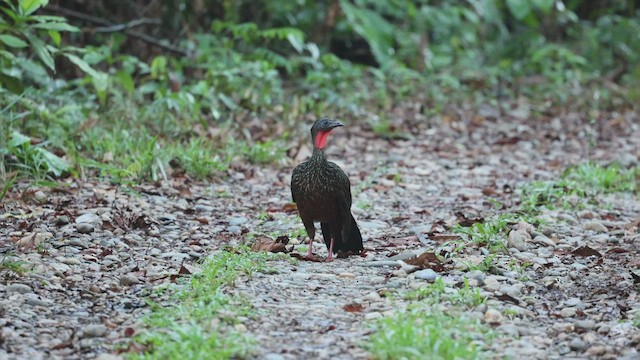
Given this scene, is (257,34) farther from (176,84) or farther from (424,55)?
(424,55)

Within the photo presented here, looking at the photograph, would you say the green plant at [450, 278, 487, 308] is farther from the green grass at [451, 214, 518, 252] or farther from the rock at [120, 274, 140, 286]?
the rock at [120, 274, 140, 286]

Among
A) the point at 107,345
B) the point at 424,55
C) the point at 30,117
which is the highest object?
the point at 424,55

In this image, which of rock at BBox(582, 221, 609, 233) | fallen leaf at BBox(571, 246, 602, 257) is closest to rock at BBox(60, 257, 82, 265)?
fallen leaf at BBox(571, 246, 602, 257)

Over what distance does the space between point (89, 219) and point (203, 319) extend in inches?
79.9

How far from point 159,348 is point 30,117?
4592 mm

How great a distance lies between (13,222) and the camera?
5.85 metres

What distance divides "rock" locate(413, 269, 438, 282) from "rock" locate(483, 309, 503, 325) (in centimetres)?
58

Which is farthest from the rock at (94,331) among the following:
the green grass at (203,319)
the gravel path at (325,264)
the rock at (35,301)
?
the rock at (35,301)

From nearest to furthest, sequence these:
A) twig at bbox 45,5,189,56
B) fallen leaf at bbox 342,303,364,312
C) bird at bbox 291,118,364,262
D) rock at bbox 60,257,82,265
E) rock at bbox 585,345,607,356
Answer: rock at bbox 585,345,607,356
fallen leaf at bbox 342,303,364,312
rock at bbox 60,257,82,265
bird at bbox 291,118,364,262
twig at bbox 45,5,189,56

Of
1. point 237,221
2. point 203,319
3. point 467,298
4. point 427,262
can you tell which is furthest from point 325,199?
point 203,319

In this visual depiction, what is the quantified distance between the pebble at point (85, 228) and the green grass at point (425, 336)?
7.59 ft

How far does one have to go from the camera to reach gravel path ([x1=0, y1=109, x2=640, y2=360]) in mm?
4102

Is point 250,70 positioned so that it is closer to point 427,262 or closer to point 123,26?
point 123,26

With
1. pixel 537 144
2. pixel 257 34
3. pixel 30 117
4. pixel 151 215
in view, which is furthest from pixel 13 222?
pixel 537 144
